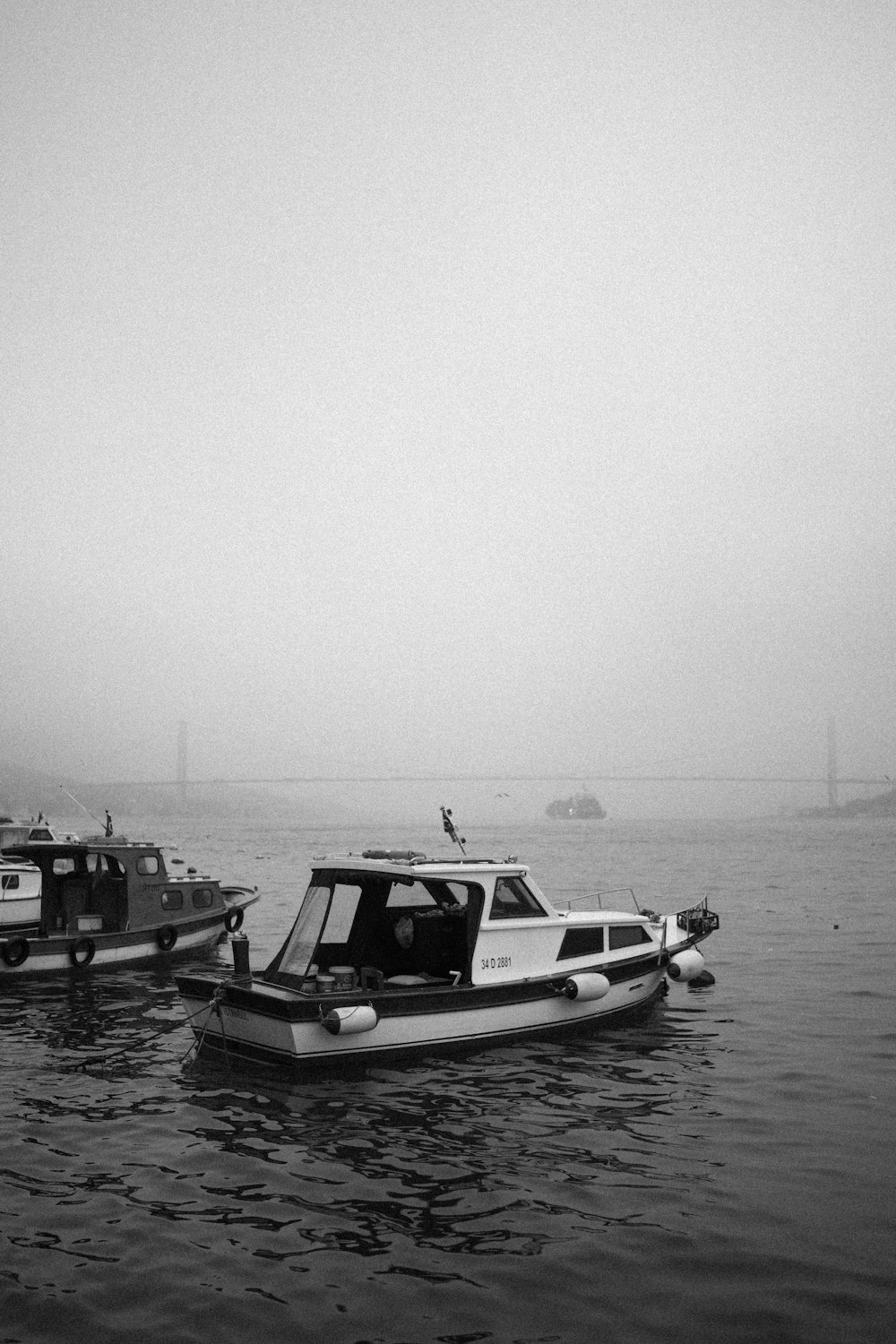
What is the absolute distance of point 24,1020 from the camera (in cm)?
1809

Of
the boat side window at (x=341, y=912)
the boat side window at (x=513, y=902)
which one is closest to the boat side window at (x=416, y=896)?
the boat side window at (x=341, y=912)

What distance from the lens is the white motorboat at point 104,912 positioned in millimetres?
21484

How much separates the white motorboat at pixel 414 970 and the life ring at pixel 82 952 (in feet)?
26.7

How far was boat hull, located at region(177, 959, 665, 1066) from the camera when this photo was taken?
13.3 m

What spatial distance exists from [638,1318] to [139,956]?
59.1 ft

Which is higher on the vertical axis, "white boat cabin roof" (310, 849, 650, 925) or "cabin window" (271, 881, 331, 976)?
"white boat cabin roof" (310, 849, 650, 925)

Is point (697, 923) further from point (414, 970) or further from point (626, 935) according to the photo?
point (414, 970)

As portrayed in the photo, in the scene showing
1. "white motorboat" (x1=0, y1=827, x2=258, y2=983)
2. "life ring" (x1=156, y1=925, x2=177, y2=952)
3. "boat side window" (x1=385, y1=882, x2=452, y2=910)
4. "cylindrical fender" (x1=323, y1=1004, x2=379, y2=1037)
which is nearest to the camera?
"cylindrical fender" (x1=323, y1=1004, x2=379, y2=1037)

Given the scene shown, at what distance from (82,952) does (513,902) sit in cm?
1102

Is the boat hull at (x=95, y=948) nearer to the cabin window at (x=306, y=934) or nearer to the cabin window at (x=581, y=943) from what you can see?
the cabin window at (x=306, y=934)

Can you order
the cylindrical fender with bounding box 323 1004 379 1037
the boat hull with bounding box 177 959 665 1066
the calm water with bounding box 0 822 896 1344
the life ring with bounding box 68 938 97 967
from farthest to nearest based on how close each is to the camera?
the life ring with bounding box 68 938 97 967, the boat hull with bounding box 177 959 665 1066, the cylindrical fender with bounding box 323 1004 379 1037, the calm water with bounding box 0 822 896 1344

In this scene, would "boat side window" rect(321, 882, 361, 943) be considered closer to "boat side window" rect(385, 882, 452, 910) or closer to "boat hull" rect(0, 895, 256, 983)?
"boat side window" rect(385, 882, 452, 910)

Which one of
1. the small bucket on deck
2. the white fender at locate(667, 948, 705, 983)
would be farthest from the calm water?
the small bucket on deck

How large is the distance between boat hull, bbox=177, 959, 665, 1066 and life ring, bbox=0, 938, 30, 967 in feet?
25.8
